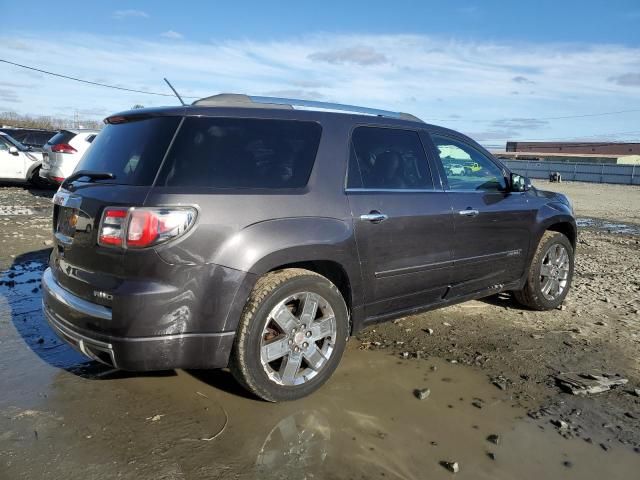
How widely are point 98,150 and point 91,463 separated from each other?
2.01m

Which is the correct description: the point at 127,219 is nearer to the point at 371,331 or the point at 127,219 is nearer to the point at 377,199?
the point at 377,199

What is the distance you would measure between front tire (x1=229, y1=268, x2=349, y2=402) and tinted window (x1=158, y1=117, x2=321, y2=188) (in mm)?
624

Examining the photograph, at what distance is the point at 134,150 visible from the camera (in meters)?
3.22

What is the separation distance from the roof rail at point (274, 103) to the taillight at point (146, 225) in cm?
86

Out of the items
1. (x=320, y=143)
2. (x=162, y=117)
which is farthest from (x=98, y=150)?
(x=320, y=143)

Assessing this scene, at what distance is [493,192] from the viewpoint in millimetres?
4793

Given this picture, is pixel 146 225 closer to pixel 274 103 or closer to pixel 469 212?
pixel 274 103

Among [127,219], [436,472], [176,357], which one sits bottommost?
[436,472]

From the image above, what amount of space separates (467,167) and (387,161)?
1117 mm

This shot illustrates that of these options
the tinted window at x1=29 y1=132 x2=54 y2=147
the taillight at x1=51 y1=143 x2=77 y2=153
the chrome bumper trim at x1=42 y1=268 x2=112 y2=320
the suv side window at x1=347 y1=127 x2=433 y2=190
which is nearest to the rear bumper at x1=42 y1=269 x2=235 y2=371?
the chrome bumper trim at x1=42 y1=268 x2=112 y2=320

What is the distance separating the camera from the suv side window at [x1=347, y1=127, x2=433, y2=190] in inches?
148

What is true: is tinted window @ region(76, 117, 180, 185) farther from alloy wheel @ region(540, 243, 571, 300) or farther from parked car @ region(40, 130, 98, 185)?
parked car @ region(40, 130, 98, 185)

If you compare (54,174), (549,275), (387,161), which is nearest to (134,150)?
(387,161)

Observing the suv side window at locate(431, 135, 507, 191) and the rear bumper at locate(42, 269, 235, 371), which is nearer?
the rear bumper at locate(42, 269, 235, 371)
